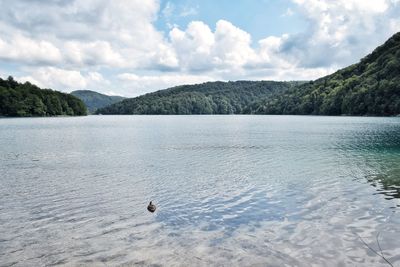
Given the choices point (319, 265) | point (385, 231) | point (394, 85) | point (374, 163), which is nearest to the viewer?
point (319, 265)

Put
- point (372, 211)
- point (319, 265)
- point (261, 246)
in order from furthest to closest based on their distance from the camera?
1. point (372, 211)
2. point (261, 246)
3. point (319, 265)

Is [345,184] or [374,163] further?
[374,163]

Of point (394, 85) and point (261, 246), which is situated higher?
point (394, 85)

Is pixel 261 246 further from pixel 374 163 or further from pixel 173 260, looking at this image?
pixel 374 163

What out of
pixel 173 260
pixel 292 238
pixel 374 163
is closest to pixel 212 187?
pixel 292 238

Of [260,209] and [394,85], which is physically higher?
[394,85]

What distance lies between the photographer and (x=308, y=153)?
4809cm

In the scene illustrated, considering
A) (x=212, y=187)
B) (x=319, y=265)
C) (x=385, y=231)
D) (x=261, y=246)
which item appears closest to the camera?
(x=319, y=265)

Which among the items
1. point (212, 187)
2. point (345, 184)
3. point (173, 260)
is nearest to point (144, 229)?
point (173, 260)

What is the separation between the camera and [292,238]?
1609 cm

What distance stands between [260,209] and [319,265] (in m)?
7.55

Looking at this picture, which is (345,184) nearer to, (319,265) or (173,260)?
(319,265)

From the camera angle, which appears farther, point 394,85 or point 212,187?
point 394,85

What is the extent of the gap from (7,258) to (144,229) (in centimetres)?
578
